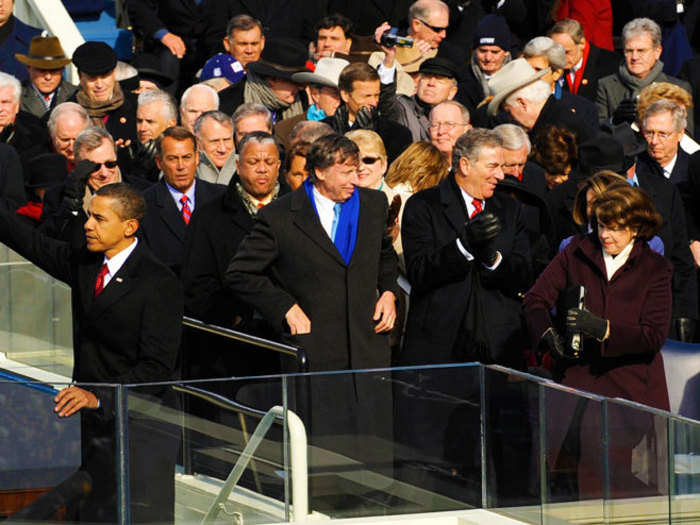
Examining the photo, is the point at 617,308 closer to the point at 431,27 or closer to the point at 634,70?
the point at 634,70

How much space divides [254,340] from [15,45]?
6594 millimetres

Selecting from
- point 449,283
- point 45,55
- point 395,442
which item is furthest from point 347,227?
point 45,55

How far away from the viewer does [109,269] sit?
777cm

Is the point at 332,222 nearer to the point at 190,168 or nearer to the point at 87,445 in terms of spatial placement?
the point at 190,168

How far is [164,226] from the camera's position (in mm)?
9766

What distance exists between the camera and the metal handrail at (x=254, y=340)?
8.25 meters

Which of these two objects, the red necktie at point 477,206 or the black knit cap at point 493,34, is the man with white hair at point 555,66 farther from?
the red necktie at point 477,206

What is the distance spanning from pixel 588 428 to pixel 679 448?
40 cm

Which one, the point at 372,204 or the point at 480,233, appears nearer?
the point at 480,233

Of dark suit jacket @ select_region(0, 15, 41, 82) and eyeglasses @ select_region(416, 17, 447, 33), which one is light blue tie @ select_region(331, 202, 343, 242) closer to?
eyeglasses @ select_region(416, 17, 447, 33)

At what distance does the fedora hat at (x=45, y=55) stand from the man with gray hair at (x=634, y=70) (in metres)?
4.09

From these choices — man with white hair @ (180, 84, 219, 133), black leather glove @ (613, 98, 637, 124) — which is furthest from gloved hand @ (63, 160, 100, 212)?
black leather glove @ (613, 98, 637, 124)

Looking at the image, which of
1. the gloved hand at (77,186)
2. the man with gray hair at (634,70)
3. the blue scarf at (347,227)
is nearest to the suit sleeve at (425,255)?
the blue scarf at (347,227)

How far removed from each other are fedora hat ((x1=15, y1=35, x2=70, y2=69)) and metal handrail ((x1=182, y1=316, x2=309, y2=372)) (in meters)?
4.33
